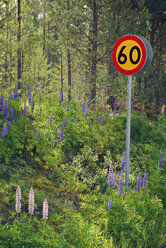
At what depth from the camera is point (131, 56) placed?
5199mm

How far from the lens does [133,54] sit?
515 centimetres

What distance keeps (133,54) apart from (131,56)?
0.06 m

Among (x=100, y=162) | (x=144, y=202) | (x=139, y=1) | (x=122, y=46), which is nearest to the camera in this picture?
(x=144, y=202)

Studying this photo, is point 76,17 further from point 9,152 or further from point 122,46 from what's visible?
point 9,152

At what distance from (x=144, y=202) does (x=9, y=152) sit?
2776mm

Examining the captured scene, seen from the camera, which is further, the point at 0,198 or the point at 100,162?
the point at 100,162

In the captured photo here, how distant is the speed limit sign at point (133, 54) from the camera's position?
5.02 meters

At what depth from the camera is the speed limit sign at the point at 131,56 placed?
503 cm

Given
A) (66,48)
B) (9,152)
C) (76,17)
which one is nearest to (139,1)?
(76,17)

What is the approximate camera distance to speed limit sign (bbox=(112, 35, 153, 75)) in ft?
16.5

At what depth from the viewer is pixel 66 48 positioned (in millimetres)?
11523

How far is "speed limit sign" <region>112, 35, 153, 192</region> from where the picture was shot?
198 inches

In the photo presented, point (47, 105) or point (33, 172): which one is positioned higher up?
point (47, 105)

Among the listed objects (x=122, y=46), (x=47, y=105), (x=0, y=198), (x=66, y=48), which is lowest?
(x=0, y=198)
